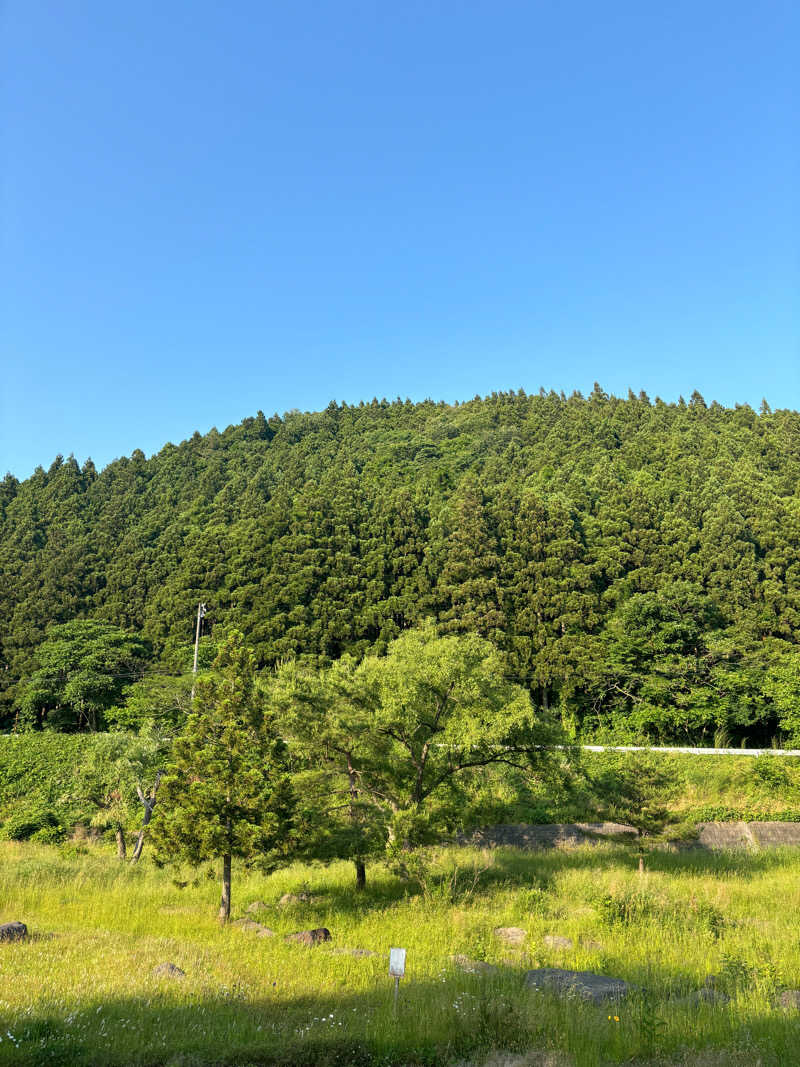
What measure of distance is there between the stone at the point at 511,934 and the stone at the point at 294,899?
5.81 metres

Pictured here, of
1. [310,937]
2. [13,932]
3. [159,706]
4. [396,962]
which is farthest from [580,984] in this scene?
[159,706]

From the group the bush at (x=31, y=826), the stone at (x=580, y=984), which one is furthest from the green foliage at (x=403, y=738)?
the bush at (x=31, y=826)

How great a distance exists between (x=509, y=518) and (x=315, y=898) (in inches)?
1543

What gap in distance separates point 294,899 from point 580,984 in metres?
10.8

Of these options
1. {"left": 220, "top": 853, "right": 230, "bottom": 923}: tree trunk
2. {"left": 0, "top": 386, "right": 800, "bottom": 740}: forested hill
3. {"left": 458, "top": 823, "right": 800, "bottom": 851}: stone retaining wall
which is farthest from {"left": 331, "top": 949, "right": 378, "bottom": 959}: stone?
{"left": 0, "top": 386, "right": 800, "bottom": 740}: forested hill

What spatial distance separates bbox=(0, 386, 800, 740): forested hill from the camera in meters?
42.1

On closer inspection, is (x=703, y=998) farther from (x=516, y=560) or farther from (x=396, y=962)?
(x=516, y=560)

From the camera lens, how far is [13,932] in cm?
1231

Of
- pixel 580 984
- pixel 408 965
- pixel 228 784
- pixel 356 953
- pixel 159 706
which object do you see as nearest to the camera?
pixel 580 984

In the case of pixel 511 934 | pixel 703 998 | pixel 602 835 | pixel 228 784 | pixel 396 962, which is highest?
pixel 228 784

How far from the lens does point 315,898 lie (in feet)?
59.5

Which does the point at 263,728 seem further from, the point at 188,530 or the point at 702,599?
the point at 188,530

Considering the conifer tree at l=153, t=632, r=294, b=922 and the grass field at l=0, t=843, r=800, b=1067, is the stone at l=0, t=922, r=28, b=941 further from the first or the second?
the conifer tree at l=153, t=632, r=294, b=922

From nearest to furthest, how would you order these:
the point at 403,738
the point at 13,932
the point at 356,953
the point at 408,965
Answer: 1. the point at 408,965
2. the point at 356,953
3. the point at 13,932
4. the point at 403,738
